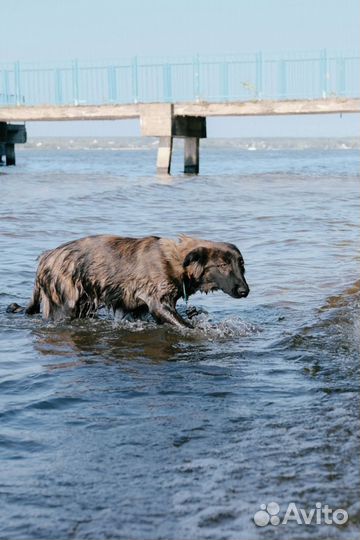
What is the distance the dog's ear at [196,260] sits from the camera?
291 inches

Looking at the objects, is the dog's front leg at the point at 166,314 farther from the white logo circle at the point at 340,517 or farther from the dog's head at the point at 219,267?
the white logo circle at the point at 340,517

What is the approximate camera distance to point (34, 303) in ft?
26.5

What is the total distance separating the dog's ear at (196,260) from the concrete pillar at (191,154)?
28960 mm

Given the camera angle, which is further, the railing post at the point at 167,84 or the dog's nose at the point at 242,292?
the railing post at the point at 167,84

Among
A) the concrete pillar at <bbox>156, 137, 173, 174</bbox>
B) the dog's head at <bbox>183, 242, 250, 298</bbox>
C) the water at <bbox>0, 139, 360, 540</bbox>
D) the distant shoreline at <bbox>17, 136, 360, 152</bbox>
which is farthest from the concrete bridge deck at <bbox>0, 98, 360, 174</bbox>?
the distant shoreline at <bbox>17, 136, 360, 152</bbox>

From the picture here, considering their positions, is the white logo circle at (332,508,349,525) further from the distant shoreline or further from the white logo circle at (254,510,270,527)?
the distant shoreline

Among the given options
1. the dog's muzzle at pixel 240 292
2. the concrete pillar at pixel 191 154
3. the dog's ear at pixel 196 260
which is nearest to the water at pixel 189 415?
the dog's muzzle at pixel 240 292

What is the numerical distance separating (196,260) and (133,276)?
1.82 ft

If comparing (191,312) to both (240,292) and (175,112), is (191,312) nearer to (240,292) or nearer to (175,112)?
(240,292)

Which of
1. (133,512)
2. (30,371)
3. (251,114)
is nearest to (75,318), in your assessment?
(30,371)

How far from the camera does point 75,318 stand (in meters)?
7.91

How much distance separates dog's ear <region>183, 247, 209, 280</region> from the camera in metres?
7.39

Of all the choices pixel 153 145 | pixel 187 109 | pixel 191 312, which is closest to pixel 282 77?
pixel 187 109

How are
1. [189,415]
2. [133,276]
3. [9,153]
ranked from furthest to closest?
[9,153]
[133,276]
[189,415]
